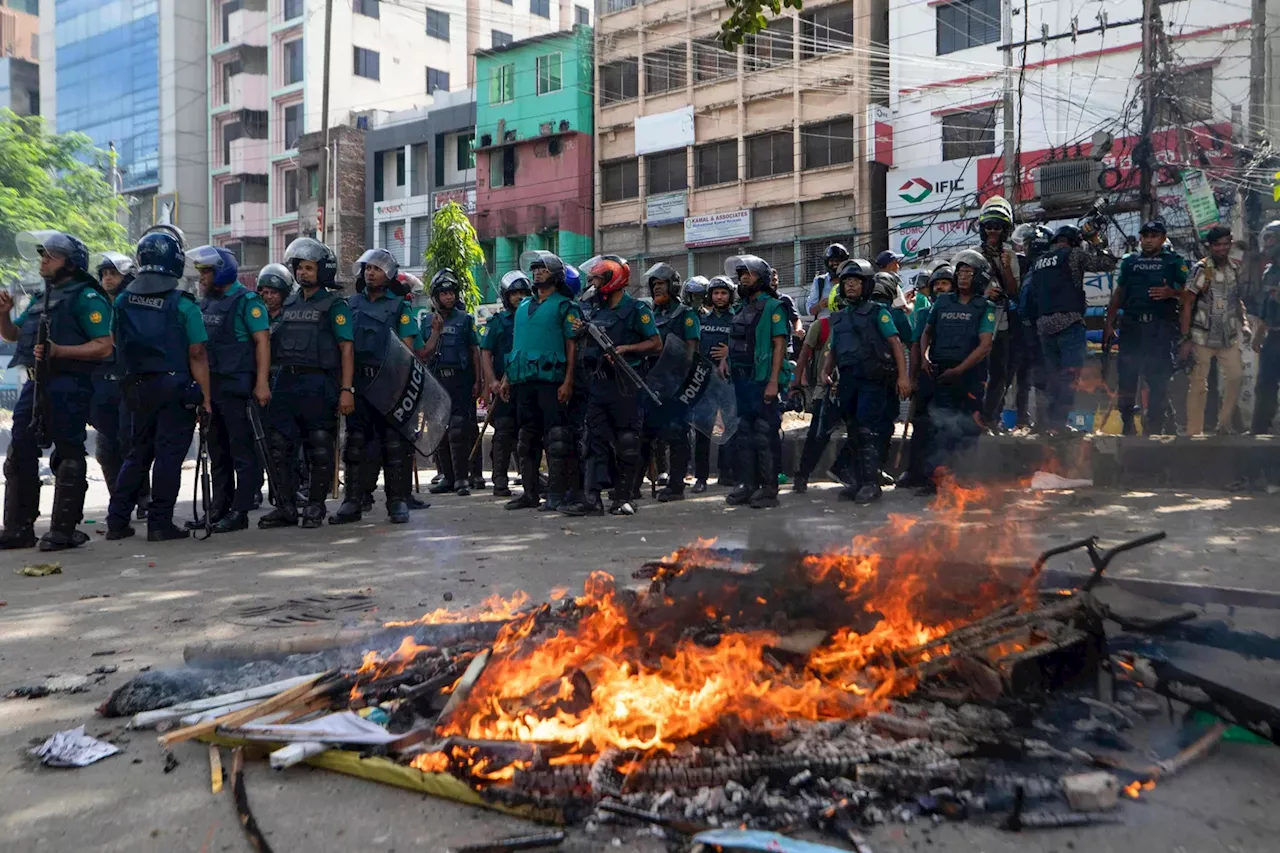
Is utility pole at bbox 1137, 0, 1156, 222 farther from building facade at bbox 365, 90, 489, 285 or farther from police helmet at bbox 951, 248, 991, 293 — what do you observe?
building facade at bbox 365, 90, 489, 285

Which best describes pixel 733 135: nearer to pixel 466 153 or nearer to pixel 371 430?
pixel 466 153

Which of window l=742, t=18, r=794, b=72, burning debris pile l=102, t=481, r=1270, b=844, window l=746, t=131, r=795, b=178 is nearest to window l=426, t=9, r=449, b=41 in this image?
window l=742, t=18, r=794, b=72

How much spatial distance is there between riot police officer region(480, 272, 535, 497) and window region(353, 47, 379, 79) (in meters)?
38.2

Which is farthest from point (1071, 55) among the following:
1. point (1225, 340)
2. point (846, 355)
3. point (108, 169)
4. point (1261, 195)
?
point (108, 169)

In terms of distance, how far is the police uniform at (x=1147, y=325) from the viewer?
30.2 ft

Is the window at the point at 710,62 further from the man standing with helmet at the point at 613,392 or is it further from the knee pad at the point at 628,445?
the knee pad at the point at 628,445

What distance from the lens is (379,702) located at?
3.35 metres

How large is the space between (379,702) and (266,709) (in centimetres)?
35

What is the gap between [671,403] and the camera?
9.14 metres

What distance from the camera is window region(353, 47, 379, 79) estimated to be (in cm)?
4447

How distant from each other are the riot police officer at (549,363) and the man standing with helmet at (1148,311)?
196 inches

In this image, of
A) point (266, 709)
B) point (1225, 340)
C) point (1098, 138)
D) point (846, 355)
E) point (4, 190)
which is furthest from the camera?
point (4, 190)

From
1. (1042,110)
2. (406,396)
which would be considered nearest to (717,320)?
(406,396)

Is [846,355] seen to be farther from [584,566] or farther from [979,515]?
[584,566]
